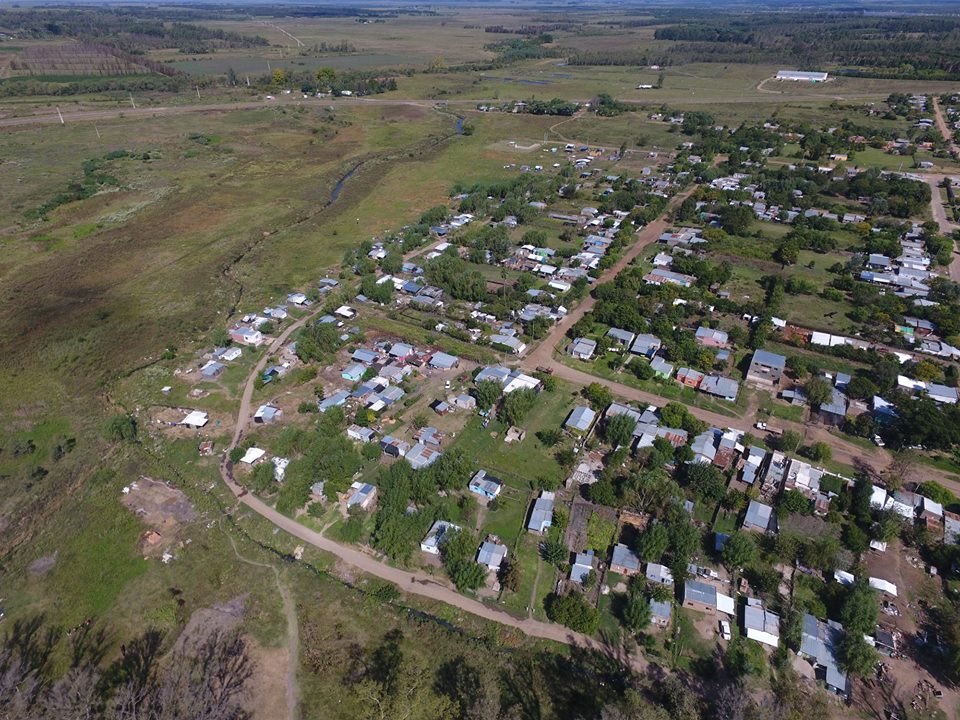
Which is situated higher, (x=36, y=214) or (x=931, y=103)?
(x=931, y=103)

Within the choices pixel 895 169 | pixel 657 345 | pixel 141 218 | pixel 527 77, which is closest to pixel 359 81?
pixel 527 77

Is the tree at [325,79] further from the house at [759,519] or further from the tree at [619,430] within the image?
the house at [759,519]

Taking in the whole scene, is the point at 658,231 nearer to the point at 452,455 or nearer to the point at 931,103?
the point at 452,455

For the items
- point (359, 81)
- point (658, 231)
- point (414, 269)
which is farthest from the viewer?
point (359, 81)

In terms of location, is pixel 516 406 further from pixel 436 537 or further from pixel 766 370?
pixel 766 370

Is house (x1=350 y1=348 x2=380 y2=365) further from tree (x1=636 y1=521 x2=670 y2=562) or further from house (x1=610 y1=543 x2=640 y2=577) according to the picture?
tree (x1=636 y1=521 x2=670 y2=562)

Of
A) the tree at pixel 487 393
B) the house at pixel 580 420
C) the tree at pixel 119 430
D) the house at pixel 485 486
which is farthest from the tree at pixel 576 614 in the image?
the tree at pixel 119 430

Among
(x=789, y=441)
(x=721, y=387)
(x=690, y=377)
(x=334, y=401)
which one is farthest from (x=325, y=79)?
(x=789, y=441)
